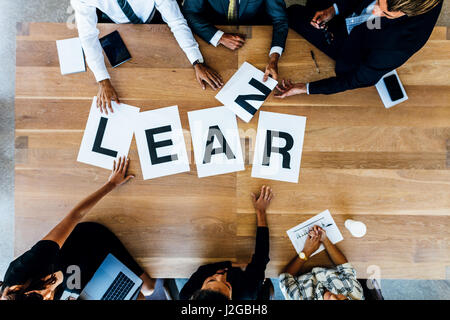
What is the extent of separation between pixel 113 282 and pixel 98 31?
47.4 inches

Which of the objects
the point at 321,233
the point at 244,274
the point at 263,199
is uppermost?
the point at 263,199

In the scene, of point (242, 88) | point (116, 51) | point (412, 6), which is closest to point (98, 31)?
point (116, 51)

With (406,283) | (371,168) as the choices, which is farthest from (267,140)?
(406,283)

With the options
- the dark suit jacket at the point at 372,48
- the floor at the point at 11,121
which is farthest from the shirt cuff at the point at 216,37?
the floor at the point at 11,121

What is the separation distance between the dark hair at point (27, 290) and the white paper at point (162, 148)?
2.00 feet

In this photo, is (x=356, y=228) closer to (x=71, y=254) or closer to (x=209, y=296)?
(x=209, y=296)

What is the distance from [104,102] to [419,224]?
63.5 inches

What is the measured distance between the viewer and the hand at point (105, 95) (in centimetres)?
127

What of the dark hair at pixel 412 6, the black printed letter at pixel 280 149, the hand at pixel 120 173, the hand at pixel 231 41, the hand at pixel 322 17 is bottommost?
the hand at pixel 120 173

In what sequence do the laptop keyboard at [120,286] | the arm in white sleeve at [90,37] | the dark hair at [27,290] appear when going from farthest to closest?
the laptop keyboard at [120,286] < the arm in white sleeve at [90,37] < the dark hair at [27,290]

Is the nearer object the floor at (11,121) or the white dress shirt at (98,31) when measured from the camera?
the white dress shirt at (98,31)

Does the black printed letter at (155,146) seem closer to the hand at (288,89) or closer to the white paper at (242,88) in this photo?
the white paper at (242,88)

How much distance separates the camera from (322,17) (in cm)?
134
